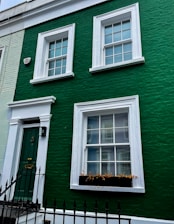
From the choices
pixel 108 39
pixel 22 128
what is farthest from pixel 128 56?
pixel 22 128

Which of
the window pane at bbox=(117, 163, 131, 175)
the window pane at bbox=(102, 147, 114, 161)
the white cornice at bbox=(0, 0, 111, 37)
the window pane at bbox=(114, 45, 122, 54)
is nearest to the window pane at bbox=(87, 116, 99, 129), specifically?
the window pane at bbox=(102, 147, 114, 161)

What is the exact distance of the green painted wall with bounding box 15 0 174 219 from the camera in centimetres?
433

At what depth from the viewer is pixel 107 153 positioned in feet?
16.8

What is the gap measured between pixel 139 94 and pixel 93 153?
194cm

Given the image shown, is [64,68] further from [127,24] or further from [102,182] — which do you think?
[102,182]

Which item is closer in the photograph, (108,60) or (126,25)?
(108,60)

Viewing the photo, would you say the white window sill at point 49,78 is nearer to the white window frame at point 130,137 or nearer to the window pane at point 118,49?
the white window frame at point 130,137

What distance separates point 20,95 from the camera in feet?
22.4

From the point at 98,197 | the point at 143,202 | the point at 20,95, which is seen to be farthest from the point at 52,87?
the point at 143,202

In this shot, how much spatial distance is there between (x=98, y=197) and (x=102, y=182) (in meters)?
0.36

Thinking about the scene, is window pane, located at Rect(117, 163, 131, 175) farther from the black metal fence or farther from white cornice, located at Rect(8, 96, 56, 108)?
white cornice, located at Rect(8, 96, 56, 108)

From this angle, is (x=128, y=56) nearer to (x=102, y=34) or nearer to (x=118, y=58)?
(x=118, y=58)

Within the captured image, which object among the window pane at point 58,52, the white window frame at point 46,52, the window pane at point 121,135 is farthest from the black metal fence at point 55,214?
the window pane at point 58,52

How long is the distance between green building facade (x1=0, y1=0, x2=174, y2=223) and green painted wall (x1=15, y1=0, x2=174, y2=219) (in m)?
0.02
